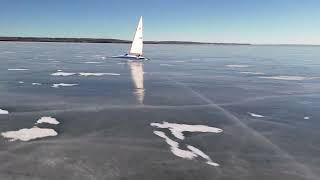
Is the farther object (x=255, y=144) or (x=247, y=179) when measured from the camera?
(x=255, y=144)

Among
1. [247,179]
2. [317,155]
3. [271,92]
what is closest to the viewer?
[247,179]

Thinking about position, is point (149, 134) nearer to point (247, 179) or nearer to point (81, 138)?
point (81, 138)

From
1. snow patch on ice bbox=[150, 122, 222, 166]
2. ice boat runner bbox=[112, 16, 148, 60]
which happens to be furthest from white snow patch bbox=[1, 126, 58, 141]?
ice boat runner bbox=[112, 16, 148, 60]

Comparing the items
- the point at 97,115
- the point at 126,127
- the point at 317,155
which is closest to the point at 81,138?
the point at 126,127

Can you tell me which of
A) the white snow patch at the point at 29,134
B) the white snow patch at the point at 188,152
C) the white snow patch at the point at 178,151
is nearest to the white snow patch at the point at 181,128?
the white snow patch at the point at 178,151

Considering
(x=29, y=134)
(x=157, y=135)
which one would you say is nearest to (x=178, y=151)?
(x=157, y=135)

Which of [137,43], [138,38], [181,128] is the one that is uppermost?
[138,38]

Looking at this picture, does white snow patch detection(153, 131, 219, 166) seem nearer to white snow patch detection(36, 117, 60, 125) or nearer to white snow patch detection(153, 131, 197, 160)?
white snow patch detection(153, 131, 197, 160)

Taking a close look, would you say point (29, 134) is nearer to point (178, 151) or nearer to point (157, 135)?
point (157, 135)
